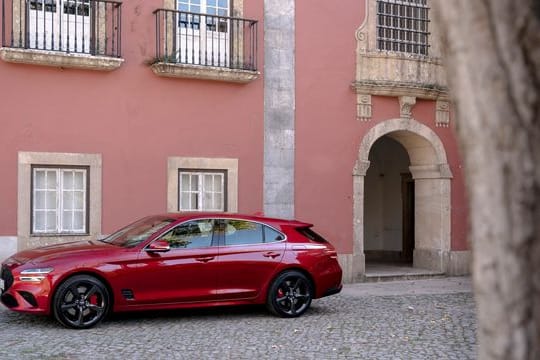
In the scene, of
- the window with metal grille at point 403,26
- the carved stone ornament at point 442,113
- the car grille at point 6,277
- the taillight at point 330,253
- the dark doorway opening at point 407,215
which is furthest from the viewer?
the dark doorway opening at point 407,215

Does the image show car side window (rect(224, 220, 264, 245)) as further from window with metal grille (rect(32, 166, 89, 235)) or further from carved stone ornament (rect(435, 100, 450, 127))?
carved stone ornament (rect(435, 100, 450, 127))

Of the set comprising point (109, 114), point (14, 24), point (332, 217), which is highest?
point (14, 24)

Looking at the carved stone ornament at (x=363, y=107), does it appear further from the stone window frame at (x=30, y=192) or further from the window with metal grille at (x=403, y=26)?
the stone window frame at (x=30, y=192)

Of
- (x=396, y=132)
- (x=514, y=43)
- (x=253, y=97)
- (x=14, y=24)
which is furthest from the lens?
(x=396, y=132)

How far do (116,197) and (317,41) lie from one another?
5082 millimetres

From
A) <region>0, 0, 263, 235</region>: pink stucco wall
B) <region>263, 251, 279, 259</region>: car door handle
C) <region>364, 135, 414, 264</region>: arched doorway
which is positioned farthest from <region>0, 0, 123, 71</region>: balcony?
<region>364, 135, 414, 264</region>: arched doorway

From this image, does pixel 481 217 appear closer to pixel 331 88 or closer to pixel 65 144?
pixel 65 144

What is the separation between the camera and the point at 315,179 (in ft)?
52.6

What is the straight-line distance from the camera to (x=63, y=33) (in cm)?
1372

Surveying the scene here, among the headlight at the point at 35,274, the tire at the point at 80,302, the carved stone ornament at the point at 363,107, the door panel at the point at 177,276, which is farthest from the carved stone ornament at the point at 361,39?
the headlight at the point at 35,274

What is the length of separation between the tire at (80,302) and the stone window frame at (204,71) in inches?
204

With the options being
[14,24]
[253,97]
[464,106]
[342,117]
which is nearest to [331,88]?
[342,117]

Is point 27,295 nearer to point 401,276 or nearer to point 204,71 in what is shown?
point 204,71

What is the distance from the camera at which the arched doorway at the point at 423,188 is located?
16.5 meters
